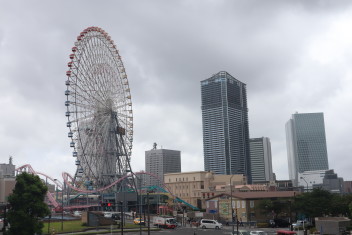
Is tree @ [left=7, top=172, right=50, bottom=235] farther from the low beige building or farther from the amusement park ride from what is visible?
the low beige building

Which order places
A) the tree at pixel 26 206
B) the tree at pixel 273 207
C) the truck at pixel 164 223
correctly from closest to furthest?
the tree at pixel 26 206 < the truck at pixel 164 223 < the tree at pixel 273 207

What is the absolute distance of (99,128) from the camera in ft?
310

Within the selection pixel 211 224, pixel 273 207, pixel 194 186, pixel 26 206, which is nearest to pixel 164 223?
pixel 211 224

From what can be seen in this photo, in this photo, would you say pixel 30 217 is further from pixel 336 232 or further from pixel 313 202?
pixel 313 202

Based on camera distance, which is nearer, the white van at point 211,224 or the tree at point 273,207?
the white van at point 211,224

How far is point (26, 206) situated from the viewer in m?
45.9

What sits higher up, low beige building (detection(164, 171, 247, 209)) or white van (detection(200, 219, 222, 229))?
low beige building (detection(164, 171, 247, 209))

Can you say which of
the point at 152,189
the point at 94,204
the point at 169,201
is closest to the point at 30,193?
the point at 94,204

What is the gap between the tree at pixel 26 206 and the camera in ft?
148

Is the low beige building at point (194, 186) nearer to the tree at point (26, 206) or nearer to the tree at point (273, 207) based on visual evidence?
the tree at point (273, 207)

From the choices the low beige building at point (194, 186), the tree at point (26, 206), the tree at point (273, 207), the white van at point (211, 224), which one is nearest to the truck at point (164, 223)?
the white van at point (211, 224)

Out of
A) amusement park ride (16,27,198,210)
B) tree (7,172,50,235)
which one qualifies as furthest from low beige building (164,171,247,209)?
tree (7,172,50,235)

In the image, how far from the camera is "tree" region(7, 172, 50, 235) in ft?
148

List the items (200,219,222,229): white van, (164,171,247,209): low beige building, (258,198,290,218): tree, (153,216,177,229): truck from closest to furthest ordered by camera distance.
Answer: (200,219,222,229): white van → (153,216,177,229): truck → (258,198,290,218): tree → (164,171,247,209): low beige building
